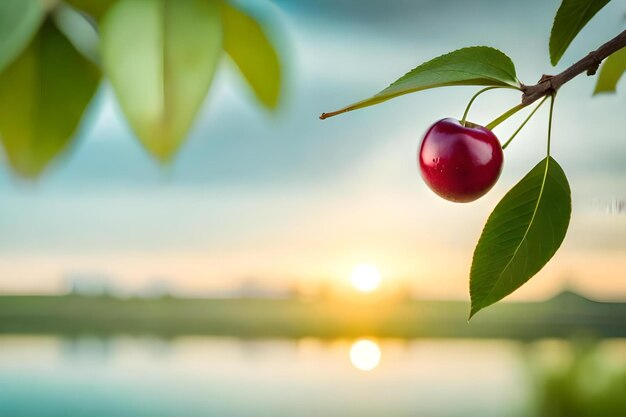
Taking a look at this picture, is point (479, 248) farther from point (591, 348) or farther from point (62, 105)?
point (591, 348)

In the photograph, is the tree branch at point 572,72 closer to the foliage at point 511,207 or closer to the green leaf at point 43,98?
the foliage at point 511,207

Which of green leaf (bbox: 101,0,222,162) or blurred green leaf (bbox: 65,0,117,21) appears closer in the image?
green leaf (bbox: 101,0,222,162)

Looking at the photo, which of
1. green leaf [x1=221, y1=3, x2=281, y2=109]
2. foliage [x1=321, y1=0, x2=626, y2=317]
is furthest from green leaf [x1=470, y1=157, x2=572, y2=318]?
green leaf [x1=221, y1=3, x2=281, y2=109]

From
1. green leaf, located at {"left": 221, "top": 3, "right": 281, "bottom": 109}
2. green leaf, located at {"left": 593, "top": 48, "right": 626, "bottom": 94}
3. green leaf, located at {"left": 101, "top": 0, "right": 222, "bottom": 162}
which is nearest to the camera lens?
green leaf, located at {"left": 101, "top": 0, "right": 222, "bottom": 162}

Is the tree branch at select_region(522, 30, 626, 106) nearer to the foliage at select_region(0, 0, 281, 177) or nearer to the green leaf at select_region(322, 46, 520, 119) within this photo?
the green leaf at select_region(322, 46, 520, 119)

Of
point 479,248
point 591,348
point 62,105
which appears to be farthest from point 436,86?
point 591,348

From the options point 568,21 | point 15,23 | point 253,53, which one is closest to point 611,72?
point 568,21

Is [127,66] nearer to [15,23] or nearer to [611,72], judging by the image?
[15,23]

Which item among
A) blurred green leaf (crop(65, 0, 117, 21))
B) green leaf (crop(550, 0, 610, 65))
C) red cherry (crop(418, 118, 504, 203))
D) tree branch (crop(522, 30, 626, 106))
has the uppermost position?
blurred green leaf (crop(65, 0, 117, 21))

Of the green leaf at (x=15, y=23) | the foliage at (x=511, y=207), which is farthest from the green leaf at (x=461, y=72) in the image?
the green leaf at (x=15, y=23)
